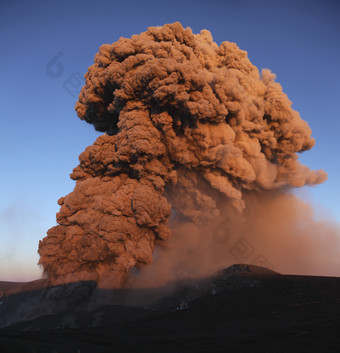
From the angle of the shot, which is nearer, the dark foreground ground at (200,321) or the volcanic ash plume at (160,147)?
the dark foreground ground at (200,321)

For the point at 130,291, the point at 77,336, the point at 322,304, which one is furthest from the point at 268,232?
the point at 77,336

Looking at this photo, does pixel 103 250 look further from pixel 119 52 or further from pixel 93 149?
pixel 119 52

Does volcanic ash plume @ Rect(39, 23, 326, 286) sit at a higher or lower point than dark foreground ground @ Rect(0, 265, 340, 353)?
higher

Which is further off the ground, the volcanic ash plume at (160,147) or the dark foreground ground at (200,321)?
the volcanic ash plume at (160,147)

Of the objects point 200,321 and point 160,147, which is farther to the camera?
point 160,147
